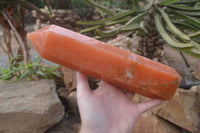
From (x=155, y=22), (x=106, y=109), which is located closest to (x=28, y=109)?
(x=106, y=109)

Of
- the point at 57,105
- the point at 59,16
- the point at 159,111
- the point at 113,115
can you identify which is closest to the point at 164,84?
the point at 113,115

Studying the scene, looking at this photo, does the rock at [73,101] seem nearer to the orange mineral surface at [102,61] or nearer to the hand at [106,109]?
the hand at [106,109]

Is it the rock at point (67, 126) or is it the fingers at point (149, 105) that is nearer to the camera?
the fingers at point (149, 105)

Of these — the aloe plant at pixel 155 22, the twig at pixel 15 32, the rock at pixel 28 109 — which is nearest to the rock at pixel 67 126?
the rock at pixel 28 109

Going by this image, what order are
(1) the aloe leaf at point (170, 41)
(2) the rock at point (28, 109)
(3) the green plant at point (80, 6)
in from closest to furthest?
(1) the aloe leaf at point (170, 41) → (2) the rock at point (28, 109) → (3) the green plant at point (80, 6)

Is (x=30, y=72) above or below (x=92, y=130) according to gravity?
below

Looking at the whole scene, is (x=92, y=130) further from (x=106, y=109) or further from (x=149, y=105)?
(x=149, y=105)
